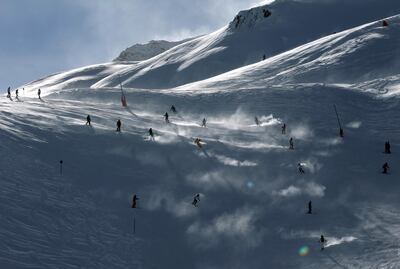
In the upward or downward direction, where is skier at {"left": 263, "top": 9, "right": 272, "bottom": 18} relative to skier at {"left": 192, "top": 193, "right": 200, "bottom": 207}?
upward

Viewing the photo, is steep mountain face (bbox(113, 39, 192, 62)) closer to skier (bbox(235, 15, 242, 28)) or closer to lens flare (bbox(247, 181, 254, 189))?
skier (bbox(235, 15, 242, 28))

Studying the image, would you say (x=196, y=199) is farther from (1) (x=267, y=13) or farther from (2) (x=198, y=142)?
(1) (x=267, y=13)

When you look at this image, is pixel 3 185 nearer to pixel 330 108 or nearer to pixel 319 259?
pixel 319 259

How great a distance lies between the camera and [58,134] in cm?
3819

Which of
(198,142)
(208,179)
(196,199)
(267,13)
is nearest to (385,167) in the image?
(208,179)

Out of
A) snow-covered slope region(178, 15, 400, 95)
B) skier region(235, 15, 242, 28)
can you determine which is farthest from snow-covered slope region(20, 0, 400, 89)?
snow-covered slope region(178, 15, 400, 95)

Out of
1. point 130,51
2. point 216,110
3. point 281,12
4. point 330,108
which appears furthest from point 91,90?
Result: point 130,51

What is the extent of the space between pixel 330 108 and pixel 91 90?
2629 centimetres

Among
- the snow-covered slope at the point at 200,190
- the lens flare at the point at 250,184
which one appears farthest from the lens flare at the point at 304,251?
the lens flare at the point at 250,184

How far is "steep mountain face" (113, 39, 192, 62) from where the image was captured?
611ft

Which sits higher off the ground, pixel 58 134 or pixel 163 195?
pixel 58 134

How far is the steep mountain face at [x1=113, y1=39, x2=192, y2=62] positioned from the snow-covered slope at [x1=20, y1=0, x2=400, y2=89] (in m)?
67.3

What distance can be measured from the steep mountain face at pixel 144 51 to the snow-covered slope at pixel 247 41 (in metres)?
67.3

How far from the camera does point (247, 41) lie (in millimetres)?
102688
